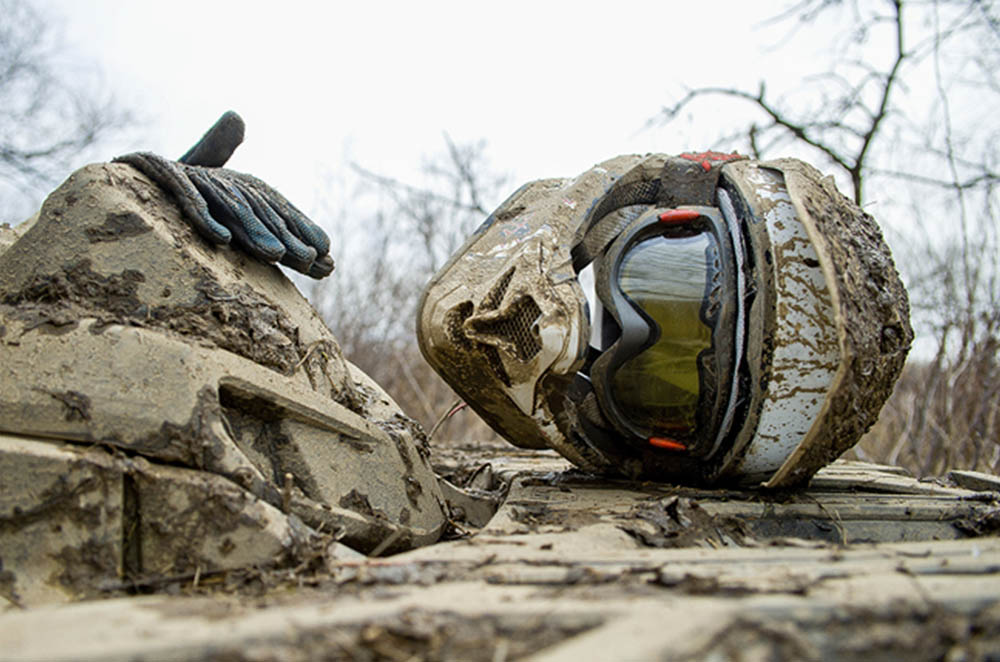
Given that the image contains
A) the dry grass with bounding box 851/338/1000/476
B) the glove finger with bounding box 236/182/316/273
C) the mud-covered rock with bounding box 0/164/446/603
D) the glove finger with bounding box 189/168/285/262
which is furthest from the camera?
the dry grass with bounding box 851/338/1000/476

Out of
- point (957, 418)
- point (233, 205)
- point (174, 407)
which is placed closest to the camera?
point (174, 407)

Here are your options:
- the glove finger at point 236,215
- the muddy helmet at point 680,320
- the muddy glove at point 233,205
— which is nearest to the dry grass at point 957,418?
the muddy helmet at point 680,320

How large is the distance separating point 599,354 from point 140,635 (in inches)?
77.3

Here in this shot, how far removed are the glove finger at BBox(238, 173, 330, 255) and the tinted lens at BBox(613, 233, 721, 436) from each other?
1.03 meters

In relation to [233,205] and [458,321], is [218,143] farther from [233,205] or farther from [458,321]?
[458,321]

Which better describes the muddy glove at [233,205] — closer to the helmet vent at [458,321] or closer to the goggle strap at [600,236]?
the helmet vent at [458,321]

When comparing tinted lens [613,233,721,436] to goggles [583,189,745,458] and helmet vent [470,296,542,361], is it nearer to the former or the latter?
goggles [583,189,745,458]

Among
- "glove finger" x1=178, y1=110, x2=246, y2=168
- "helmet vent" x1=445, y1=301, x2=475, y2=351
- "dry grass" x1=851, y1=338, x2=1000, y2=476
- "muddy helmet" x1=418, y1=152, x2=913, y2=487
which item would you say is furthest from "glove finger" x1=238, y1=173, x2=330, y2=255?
"dry grass" x1=851, y1=338, x2=1000, y2=476

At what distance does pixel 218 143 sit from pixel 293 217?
0.34 metres

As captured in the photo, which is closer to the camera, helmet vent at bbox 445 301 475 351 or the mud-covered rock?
the mud-covered rock

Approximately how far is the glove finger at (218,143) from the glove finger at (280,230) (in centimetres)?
19

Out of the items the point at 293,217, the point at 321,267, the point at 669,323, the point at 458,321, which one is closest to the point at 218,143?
the point at 293,217

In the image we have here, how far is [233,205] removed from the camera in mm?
2459

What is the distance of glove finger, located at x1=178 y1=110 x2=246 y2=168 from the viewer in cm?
265
